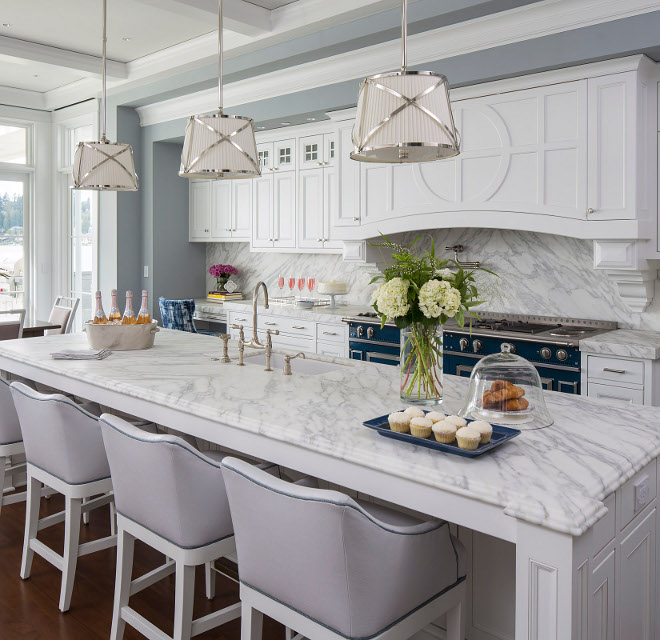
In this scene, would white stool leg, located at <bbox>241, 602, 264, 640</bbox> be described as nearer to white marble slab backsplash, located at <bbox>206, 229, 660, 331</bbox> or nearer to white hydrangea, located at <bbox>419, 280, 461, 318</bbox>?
white hydrangea, located at <bbox>419, 280, 461, 318</bbox>

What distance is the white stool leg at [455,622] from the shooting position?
5.91 feet

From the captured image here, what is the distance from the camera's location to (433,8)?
3.85 metres

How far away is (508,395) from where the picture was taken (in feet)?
6.58

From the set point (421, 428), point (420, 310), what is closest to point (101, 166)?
point (420, 310)

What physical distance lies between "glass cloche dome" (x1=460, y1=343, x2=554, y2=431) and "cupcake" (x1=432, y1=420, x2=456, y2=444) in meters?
0.30

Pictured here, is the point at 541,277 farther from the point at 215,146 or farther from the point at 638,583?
the point at 638,583

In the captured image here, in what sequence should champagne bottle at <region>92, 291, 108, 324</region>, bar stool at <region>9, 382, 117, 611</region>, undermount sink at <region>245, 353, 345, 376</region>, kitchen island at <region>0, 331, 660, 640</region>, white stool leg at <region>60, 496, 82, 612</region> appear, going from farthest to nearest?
1. champagne bottle at <region>92, 291, 108, 324</region>
2. undermount sink at <region>245, 353, 345, 376</region>
3. white stool leg at <region>60, 496, 82, 612</region>
4. bar stool at <region>9, 382, 117, 611</region>
5. kitchen island at <region>0, 331, 660, 640</region>

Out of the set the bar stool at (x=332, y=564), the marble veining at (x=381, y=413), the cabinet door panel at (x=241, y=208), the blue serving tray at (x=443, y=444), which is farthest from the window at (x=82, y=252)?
the bar stool at (x=332, y=564)

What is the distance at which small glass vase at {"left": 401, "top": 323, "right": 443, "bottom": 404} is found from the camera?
225 centimetres

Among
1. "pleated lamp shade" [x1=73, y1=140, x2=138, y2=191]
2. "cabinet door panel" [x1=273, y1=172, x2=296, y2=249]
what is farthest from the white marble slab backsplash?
"pleated lamp shade" [x1=73, y1=140, x2=138, y2=191]

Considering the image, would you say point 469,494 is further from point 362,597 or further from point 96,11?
point 96,11

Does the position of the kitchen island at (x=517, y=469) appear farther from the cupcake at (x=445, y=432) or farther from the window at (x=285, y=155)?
the window at (x=285, y=155)

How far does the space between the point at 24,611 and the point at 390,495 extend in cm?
177

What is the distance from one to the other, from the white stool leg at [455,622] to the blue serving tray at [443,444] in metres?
0.45
